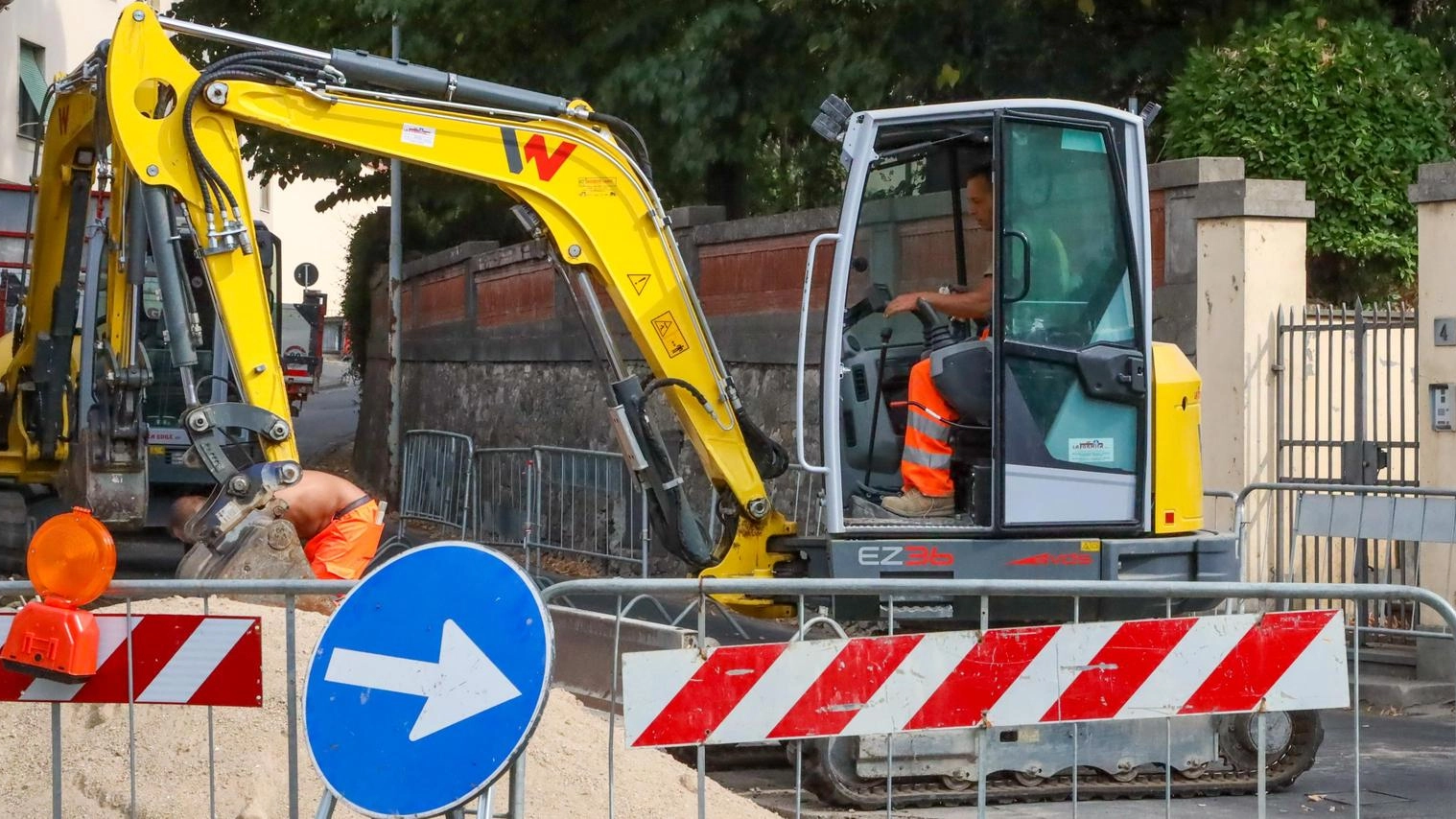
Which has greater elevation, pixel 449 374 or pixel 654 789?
pixel 449 374

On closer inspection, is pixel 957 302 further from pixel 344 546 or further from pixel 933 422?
pixel 344 546

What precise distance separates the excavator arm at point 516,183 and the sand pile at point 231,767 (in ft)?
5.09

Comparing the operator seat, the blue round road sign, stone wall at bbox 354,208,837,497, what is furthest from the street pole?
the blue round road sign

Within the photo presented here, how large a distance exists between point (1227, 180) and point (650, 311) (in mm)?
3965

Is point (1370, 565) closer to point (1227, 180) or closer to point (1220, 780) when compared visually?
point (1227, 180)

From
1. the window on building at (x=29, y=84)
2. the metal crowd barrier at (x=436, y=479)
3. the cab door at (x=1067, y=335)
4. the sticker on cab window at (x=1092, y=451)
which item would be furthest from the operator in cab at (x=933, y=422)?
the window on building at (x=29, y=84)

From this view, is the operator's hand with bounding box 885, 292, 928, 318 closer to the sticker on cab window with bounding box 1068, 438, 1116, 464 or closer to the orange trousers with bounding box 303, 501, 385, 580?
the sticker on cab window with bounding box 1068, 438, 1116, 464

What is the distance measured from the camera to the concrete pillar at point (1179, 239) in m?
9.97

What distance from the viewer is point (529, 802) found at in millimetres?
5578

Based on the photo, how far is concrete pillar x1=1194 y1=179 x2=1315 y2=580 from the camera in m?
9.82

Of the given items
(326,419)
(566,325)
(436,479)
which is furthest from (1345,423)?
(326,419)

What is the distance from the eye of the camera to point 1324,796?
7.28m

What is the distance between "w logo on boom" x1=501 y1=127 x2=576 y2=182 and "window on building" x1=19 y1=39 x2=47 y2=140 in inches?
946

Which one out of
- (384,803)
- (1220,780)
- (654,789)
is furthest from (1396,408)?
(384,803)
